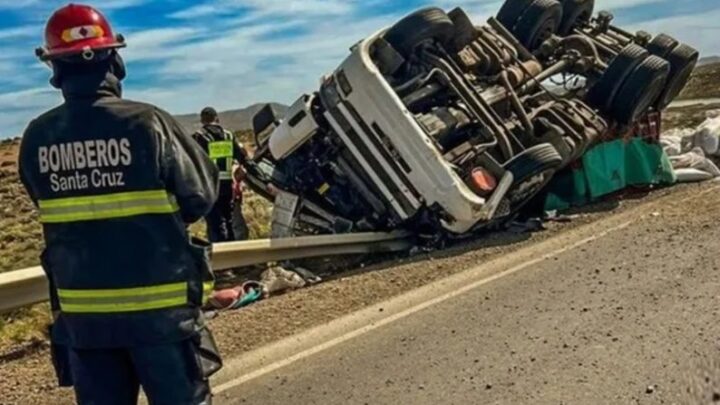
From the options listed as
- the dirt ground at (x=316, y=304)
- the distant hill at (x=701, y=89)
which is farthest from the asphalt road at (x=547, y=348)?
the distant hill at (x=701, y=89)

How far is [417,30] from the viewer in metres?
8.22

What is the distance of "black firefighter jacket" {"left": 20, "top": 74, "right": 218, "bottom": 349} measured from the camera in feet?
9.14

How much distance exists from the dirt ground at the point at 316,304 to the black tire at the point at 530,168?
386mm

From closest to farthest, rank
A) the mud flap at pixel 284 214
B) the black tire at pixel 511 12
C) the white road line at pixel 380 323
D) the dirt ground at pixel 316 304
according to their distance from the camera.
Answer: the white road line at pixel 380 323
the dirt ground at pixel 316 304
the mud flap at pixel 284 214
the black tire at pixel 511 12

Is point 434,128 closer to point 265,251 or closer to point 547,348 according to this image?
point 265,251

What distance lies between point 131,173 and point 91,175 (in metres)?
0.12

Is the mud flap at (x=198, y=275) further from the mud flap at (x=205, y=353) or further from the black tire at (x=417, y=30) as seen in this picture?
the black tire at (x=417, y=30)

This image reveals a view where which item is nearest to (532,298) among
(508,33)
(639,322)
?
(639,322)

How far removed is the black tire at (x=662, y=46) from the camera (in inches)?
414

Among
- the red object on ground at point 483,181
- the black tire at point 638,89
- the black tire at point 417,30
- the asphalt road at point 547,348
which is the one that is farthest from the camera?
the black tire at point 638,89

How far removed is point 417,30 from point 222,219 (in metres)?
2.60

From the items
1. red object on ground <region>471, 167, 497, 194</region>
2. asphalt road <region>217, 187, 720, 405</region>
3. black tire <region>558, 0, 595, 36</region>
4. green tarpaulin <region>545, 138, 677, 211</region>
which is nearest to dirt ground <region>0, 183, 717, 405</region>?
red object on ground <region>471, 167, 497, 194</region>

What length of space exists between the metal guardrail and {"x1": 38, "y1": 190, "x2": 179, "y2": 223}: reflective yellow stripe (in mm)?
3066

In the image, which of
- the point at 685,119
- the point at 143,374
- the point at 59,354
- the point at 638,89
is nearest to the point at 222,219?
the point at 638,89
